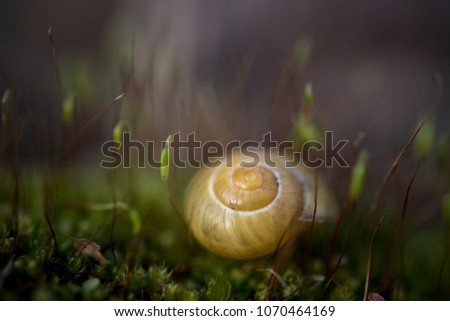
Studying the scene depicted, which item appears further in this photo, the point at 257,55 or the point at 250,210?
the point at 257,55

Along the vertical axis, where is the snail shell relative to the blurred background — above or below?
below

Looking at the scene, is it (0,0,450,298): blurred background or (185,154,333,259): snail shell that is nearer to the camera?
(185,154,333,259): snail shell

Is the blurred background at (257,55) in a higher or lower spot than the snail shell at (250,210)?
higher

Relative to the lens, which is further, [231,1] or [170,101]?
[231,1]

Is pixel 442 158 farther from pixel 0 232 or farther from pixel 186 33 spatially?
pixel 186 33

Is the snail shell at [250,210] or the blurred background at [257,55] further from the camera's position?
the blurred background at [257,55]

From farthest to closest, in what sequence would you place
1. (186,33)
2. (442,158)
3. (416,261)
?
(186,33), (416,261), (442,158)

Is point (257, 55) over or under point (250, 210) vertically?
over
